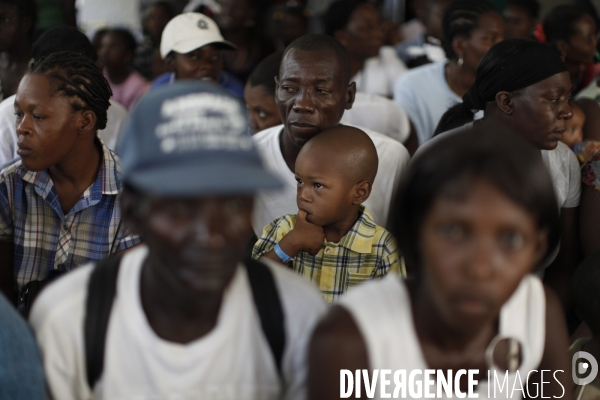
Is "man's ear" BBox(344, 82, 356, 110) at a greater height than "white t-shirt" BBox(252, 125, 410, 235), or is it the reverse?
"man's ear" BBox(344, 82, 356, 110)

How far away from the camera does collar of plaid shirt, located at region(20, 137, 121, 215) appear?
2.40 metres

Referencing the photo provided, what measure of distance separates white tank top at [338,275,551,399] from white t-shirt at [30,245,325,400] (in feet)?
0.44

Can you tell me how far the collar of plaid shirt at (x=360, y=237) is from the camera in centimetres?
242

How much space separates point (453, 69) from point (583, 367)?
7.88 feet

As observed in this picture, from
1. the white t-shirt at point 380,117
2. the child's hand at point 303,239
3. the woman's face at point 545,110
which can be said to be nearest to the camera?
the child's hand at point 303,239

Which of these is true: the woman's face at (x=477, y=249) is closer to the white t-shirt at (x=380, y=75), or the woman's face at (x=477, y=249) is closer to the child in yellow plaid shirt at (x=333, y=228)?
the child in yellow plaid shirt at (x=333, y=228)

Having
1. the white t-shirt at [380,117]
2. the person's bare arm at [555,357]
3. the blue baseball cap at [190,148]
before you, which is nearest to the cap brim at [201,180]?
the blue baseball cap at [190,148]

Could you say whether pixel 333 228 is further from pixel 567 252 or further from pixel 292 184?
pixel 567 252

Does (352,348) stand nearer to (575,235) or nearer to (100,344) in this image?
(100,344)

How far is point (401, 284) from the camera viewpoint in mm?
1496

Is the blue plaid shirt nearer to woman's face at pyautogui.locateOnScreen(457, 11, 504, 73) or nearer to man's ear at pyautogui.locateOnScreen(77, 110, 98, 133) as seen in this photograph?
man's ear at pyautogui.locateOnScreen(77, 110, 98, 133)

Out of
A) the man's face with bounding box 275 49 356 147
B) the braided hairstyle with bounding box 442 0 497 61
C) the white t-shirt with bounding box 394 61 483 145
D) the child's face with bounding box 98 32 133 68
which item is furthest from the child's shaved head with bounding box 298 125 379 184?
the child's face with bounding box 98 32 133 68

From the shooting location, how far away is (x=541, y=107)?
2.78 metres

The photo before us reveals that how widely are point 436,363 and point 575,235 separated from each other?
6.02ft
